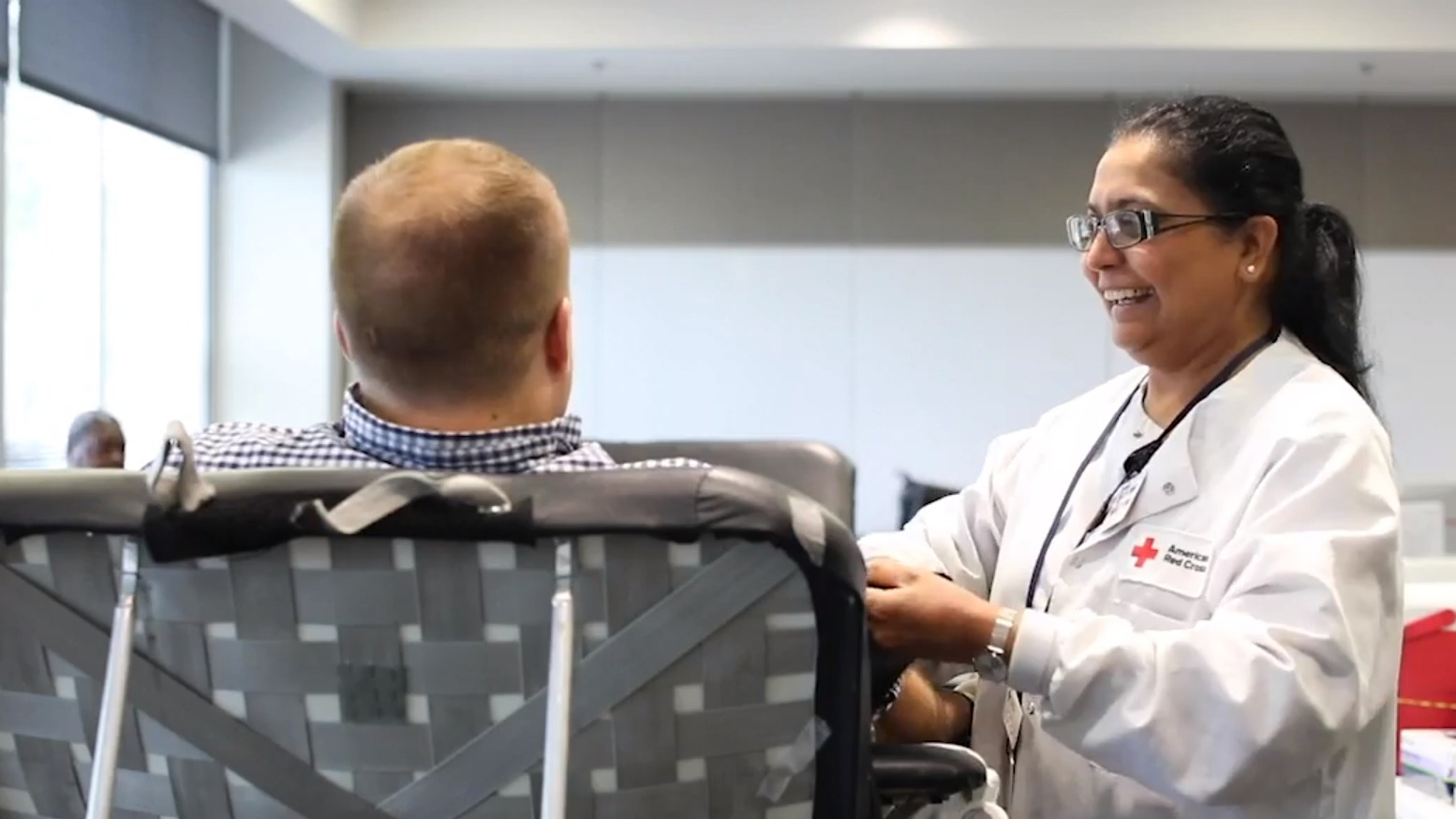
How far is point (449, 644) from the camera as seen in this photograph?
27.2 inches

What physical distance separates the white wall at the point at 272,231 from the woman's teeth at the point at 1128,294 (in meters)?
3.95

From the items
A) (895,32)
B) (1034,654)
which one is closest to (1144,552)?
(1034,654)

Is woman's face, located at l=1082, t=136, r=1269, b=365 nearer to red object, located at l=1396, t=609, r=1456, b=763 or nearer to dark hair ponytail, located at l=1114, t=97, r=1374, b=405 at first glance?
dark hair ponytail, located at l=1114, t=97, r=1374, b=405

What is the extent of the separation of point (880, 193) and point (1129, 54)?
3.64 ft

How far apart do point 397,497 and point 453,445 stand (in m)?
0.17

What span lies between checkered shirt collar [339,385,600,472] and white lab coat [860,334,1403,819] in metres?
0.54

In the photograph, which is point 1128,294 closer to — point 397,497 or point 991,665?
point 991,665

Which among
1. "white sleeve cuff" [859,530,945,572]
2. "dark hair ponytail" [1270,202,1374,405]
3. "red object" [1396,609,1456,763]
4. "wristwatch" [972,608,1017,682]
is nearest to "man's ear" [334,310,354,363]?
"wristwatch" [972,608,1017,682]

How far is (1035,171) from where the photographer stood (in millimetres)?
5035

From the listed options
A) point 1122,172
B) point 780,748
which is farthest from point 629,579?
point 1122,172

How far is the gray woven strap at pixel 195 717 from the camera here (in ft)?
2.34

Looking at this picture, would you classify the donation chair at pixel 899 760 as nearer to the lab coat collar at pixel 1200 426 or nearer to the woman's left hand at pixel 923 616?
the woman's left hand at pixel 923 616

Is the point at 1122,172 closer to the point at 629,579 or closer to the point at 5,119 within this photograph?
the point at 629,579

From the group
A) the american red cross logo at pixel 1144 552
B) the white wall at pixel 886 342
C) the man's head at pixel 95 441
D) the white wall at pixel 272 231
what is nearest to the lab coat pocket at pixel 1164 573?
the american red cross logo at pixel 1144 552
